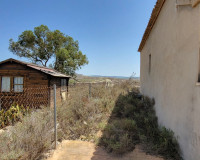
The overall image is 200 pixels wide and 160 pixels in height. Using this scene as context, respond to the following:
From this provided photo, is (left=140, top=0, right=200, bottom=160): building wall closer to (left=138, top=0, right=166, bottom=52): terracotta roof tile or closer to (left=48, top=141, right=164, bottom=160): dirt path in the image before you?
(left=138, top=0, right=166, bottom=52): terracotta roof tile

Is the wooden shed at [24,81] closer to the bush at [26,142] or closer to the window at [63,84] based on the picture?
the window at [63,84]

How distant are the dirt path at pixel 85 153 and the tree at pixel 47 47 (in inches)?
612

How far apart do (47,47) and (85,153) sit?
752 inches

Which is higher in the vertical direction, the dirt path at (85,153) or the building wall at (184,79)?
the building wall at (184,79)

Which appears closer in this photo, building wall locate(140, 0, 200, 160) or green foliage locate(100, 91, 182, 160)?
building wall locate(140, 0, 200, 160)

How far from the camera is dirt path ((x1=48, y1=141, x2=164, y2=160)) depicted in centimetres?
290

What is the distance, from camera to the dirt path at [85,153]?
290cm

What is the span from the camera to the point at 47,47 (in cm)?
1872

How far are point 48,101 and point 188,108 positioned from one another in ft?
24.1

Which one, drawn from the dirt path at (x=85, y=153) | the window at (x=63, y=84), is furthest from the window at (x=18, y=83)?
the dirt path at (x=85, y=153)

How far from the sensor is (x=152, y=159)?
2.79m

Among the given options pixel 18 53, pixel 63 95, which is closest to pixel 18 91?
pixel 63 95

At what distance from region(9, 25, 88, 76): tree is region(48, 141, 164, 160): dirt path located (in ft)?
51.0

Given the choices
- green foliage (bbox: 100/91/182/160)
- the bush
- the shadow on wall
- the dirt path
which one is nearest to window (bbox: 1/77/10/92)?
the bush
